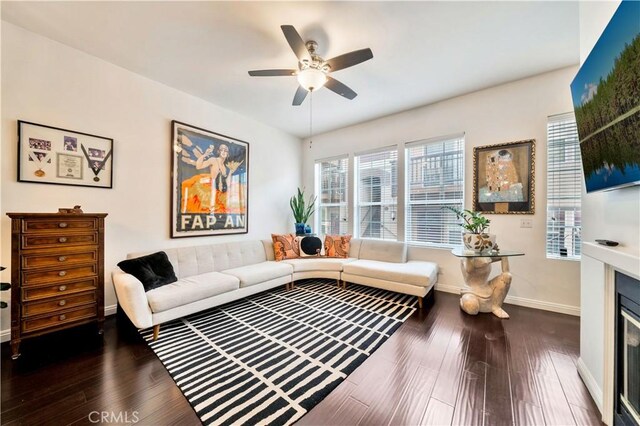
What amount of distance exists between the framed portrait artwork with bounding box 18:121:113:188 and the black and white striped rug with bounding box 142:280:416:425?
1.80 meters

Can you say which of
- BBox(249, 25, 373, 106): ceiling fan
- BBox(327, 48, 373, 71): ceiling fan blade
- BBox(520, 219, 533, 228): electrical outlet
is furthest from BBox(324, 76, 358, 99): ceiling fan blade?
BBox(520, 219, 533, 228): electrical outlet

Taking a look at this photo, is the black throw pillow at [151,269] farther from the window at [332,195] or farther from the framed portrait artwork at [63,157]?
the window at [332,195]

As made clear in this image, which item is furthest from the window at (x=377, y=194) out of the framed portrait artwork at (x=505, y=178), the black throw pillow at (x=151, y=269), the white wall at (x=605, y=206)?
the black throw pillow at (x=151, y=269)

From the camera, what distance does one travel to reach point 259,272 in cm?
322

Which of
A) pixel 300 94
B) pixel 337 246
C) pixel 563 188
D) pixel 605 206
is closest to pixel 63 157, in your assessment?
pixel 300 94

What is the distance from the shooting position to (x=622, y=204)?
1311mm

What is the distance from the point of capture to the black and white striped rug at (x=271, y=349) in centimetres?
148

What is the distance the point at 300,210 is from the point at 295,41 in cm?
315

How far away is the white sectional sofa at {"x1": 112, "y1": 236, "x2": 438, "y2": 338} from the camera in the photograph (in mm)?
2250

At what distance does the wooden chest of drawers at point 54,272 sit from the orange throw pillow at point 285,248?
223 centimetres

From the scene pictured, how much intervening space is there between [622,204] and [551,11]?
5.95 ft

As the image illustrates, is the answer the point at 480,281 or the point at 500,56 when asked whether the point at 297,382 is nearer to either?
the point at 480,281

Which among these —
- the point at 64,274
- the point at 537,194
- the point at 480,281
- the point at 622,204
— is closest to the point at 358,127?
the point at 537,194

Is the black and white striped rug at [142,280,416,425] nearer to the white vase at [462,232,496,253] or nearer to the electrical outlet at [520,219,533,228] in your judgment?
the white vase at [462,232,496,253]
